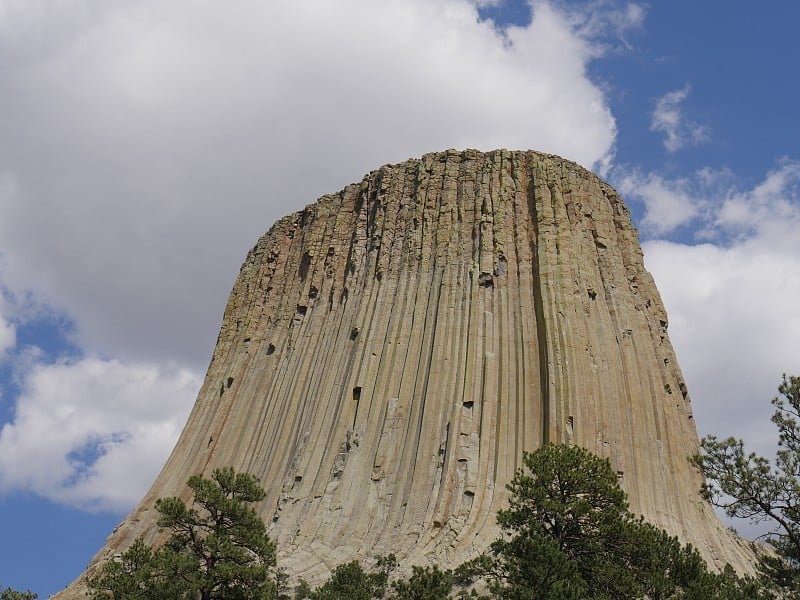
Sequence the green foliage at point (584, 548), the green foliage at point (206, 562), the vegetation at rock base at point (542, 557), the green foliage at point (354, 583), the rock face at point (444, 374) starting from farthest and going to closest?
the rock face at point (444, 374)
the green foliage at point (354, 583)
the green foliage at point (206, 562)
the vegetation at rock base at point (542, 557)
the green foliage at point (584, 548)

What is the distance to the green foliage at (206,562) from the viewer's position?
2072cm

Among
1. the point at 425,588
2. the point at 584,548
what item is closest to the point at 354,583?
the point at 425,588

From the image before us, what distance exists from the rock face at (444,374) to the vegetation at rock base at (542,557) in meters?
6.63

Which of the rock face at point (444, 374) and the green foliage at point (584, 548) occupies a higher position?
the rock face at point (444, 374)

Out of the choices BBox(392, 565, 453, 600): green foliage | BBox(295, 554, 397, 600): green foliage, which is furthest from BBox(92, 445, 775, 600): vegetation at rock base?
BBox(295, 554, 397, 600): green foliage

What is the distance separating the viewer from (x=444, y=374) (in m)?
33.2

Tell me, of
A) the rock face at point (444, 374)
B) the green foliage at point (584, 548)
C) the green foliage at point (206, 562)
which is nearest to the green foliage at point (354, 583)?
the rock face at point (444, 374)

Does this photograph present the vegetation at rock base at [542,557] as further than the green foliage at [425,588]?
No

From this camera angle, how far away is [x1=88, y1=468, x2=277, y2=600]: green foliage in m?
20.7

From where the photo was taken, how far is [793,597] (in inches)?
738

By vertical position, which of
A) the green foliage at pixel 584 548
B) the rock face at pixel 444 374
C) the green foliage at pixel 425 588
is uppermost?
the rock face at pixel 444 374

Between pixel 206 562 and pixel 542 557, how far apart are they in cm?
838

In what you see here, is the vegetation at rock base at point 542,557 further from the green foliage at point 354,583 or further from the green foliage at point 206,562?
the green foliage at point 354,583

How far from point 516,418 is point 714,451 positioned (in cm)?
1214
